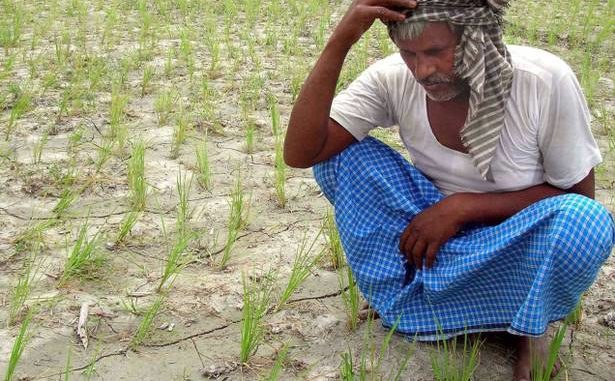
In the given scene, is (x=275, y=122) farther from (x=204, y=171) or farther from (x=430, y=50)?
(x=430, y=50)

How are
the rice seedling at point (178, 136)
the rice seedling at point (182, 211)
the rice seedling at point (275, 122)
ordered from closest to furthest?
the rice seedling at point (182, 211)
the rice seedling at point (178, 136)
the rice seedling at point (275, 122)

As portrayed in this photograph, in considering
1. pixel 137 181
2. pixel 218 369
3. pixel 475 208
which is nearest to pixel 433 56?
pixel 475 208

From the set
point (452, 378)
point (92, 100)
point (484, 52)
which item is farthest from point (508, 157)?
point (92, 100)

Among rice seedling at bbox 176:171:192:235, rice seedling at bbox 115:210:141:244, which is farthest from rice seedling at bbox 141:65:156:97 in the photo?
rice seedling at bbox 115:210:141:244

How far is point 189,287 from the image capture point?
2338 mm

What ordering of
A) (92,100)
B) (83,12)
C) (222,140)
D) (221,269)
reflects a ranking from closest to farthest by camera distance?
(221,269), (222,140), (92,100), (83,12)

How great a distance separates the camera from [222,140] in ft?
11.8

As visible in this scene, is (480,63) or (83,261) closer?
(480,63)

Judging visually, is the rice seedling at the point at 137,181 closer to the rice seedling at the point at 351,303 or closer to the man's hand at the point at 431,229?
the rice seedling at the point at 351,303

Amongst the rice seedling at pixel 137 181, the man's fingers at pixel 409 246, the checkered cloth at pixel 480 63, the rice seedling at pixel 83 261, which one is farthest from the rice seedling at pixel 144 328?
the checkered cloth at pixel 480 63

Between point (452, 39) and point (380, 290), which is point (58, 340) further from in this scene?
point (452, 39)

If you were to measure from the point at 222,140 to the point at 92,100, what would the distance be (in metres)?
0.82

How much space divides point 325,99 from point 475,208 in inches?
19.0

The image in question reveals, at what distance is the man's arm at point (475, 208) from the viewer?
1.92m
